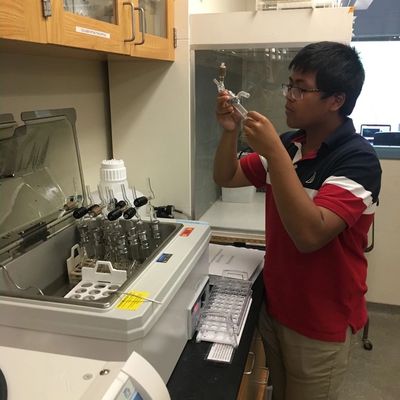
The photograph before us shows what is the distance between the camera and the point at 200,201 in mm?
1971

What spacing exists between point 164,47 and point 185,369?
3.56 feet

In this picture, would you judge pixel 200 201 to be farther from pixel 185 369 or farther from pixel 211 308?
pixel 185 369

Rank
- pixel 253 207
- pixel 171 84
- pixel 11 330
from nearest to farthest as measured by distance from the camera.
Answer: pixel 11 330 < pixel 171 84 < pixel 253 207

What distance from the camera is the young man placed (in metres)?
1.02

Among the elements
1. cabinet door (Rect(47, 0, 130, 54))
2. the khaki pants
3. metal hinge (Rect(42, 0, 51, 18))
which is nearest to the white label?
cabinet door (Rect(47, 0, 130, 54))

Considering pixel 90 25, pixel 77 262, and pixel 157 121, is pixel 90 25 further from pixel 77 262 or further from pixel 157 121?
pixel 157 121

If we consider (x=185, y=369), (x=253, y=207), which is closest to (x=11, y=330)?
(x=185, y=369)

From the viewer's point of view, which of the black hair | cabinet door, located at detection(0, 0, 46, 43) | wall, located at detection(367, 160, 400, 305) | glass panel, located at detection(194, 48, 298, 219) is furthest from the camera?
wall, located at detection(367, 160, 400, 305)

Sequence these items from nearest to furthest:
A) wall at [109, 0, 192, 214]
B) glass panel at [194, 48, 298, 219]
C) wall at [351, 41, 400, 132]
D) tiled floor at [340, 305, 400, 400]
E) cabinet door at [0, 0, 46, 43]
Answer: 1. cabinet door at [0, 0, 46, 43]
2. wall at [109, 0, 192, 214]
3. glass panel at [194, 48, 298, 219]
4. tiled floor at [340, 305, 400, 400]
5. wall at [351, 41, 400, 132]

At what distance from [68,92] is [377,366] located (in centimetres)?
210

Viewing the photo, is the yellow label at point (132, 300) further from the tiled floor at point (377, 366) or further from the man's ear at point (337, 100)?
the tiled floor at point (377, 366)

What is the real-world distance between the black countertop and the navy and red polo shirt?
21 centimetres

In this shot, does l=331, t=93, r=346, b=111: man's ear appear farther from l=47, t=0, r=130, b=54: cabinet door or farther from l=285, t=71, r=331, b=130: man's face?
l=47, t=0, r=130, b=54: cabinet door

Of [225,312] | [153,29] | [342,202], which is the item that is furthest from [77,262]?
[153,29]
